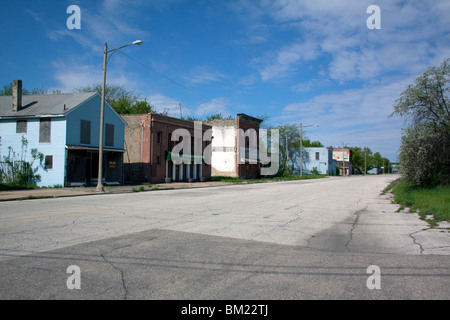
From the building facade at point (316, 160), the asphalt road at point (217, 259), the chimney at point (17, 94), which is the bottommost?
the asphalt road at point (217, 259)

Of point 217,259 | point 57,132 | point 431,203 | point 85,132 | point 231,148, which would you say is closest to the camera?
point 217,259

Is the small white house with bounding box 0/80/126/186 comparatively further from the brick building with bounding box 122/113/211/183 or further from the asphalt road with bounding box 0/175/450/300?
the asphalt road with bounding box 0/175/450/300

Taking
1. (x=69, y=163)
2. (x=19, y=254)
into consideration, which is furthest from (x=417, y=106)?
(x=69, y=163)

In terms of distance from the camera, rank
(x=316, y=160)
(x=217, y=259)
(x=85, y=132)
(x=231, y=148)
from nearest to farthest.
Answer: (x=217, y=259)
(x=85, y=132)
(x=231, y=148)
(x=316, y=160)

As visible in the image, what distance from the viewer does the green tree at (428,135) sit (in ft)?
59.8

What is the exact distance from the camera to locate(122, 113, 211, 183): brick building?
33.8m

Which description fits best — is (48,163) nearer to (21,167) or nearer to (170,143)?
(21,167)

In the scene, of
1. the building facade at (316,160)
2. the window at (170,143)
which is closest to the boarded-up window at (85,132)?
the window at (170,143)

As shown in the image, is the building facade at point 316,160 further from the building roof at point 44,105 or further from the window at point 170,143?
the building roof at point 44,105

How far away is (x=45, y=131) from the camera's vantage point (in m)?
25.7

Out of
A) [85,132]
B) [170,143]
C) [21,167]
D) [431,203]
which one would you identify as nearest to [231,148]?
[170,143]

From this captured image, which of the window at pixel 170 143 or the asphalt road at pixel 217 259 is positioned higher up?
the window at pixel 170 143

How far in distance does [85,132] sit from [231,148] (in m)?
25.4

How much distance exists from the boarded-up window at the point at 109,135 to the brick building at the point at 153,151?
2924 mm
